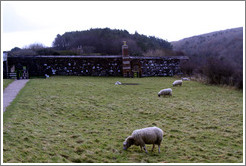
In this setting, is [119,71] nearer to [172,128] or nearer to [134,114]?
[134,114]

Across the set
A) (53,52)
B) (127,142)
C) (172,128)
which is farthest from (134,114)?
(53,52)

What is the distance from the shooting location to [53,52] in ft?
87.9

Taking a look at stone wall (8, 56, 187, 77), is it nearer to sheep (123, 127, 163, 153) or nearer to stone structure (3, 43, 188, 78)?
stone structure (3, 43, 188, 78)

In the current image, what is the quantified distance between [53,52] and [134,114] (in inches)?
795

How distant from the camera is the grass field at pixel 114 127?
4.93 metres

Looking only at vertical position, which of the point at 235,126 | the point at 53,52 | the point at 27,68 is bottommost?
the point at 235,126

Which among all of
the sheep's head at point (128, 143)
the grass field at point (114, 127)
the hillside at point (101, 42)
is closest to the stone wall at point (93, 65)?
the hillside at point (101, 42)

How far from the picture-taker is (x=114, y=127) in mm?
7141

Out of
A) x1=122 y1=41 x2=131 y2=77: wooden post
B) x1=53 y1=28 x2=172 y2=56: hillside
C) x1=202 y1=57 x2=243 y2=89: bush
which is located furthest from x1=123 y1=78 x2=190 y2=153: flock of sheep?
x1=53 y1=28 x2=172 y2=56: hillside

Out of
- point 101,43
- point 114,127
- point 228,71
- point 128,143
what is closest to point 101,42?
point 101,43

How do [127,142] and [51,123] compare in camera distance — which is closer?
[127,142]

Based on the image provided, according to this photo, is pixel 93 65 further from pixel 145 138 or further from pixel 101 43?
pixel 145 138

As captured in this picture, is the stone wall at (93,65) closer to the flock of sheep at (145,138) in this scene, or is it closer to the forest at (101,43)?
the forest at (101,43)

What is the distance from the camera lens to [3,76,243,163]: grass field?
16.2 ft
